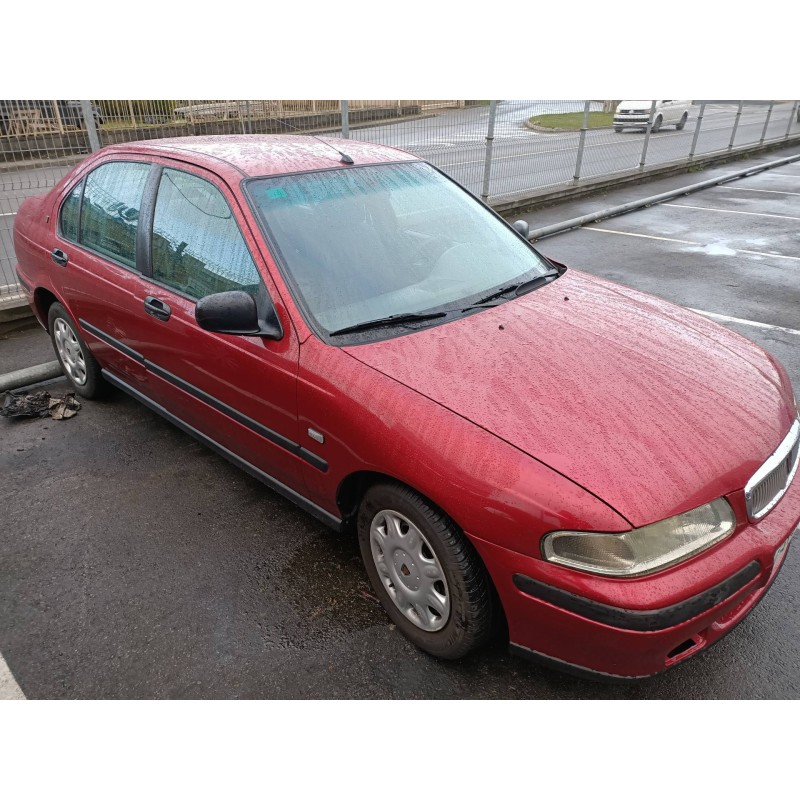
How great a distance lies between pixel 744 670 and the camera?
2361 millimetres

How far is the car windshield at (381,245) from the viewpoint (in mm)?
2635

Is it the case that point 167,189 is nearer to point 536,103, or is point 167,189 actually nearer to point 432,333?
point 432,333

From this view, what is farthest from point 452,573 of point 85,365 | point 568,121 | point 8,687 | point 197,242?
point 568,121

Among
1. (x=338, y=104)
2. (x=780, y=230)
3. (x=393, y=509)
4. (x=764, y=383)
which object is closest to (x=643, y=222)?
(x=780, y=230)

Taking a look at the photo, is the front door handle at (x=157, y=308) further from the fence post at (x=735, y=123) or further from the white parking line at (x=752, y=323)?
the fence post at (x=735, y=123)

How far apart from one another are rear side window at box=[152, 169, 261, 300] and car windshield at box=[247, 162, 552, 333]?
0.17 meters

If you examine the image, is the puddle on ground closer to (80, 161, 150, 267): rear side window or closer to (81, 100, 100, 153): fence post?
(80, 161, 150, 267): rear side window

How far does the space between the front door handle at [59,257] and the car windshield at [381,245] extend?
5.64 ft

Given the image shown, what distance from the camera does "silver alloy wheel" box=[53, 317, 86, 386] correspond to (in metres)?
4.22

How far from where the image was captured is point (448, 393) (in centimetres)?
219

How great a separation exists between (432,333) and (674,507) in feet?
3.61

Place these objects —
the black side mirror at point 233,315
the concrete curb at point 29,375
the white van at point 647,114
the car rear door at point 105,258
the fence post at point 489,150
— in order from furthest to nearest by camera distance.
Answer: the white van at point 647,114 < the fence post at point 489,150 < the concrete curb at point 29,375 < the car rear door at point 105,258 < the black side mirror at point 233,315

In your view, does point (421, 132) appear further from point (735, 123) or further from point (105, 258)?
point (735, 123)

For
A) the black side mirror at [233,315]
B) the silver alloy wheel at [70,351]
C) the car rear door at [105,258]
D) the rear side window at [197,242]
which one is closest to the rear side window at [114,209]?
the car rear door at [105,258]
